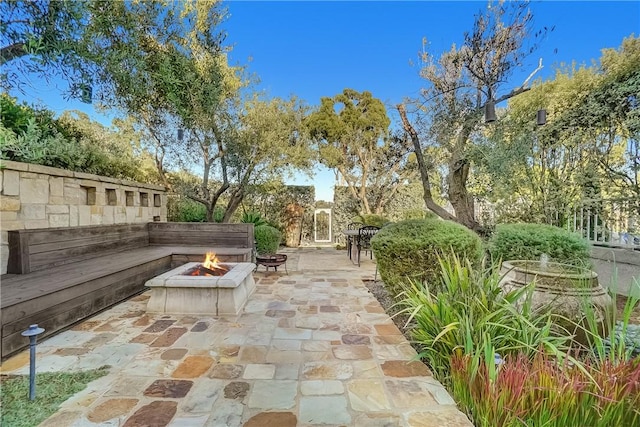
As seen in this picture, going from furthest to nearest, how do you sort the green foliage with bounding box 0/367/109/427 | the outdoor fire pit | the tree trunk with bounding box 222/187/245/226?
→ the tree trunk with bounding box 222/187/245/226
the outdoor fire pit
the green foliage with bounding box 0/367/109/427

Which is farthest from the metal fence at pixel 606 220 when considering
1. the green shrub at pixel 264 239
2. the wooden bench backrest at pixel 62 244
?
the wooden bench backrest at pixel 62 244

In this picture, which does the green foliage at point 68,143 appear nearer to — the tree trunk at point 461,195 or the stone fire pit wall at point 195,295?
the stone fire pit wall at point 195,295

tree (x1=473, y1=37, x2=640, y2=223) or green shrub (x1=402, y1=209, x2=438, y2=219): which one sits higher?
tree (x1=473, y1=37, x2=640, y2=223)

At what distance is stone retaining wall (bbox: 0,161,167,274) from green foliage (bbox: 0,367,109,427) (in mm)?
1945

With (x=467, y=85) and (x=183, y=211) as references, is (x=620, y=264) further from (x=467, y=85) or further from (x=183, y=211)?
(x=183, y=211)

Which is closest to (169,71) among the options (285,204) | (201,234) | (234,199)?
(201,234)

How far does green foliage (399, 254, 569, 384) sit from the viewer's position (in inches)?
75.5

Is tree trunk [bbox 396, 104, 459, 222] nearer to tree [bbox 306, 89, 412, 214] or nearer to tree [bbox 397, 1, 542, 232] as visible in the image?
tree [bbox 397, 1, 542, 232]

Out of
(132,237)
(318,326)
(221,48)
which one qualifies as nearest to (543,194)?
(318,326)

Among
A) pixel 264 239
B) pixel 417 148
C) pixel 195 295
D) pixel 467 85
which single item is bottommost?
pixel 195 295

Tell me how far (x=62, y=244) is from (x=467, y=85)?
7307 millimetres

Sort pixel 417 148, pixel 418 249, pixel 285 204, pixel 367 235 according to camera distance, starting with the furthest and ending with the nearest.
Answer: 1. pixel 285 204
2. pixel 367 235
3. pixel 417 148
4. pixel 418 249

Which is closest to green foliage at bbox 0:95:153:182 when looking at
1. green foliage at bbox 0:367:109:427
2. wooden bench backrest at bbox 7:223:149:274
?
wooden bench backrest at bbox 7:223:149:274

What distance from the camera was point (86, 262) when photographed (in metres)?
3.97
